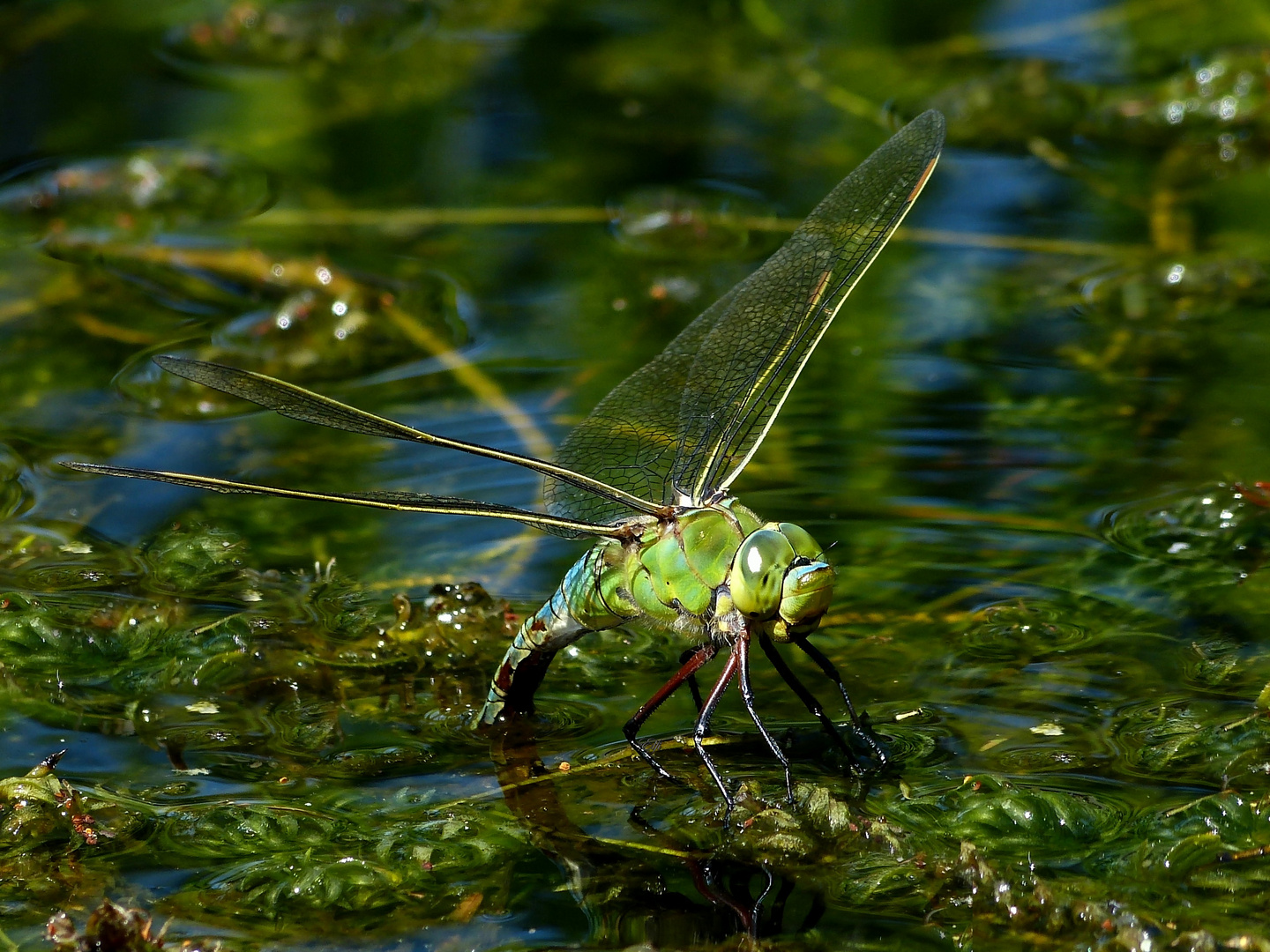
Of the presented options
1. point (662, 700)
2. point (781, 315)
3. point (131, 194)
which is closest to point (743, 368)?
point (781, 315)

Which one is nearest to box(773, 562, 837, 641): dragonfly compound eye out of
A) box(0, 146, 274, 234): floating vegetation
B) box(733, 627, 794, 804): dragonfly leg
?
box(733, 627, 794, 804): dragonfly leg

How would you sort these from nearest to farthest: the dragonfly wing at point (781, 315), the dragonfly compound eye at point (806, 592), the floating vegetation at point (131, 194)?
the dragonfly compound eye at point (806, 592)
the dragonfly wing at point (781, 315)
the floating vegetation at point (131, 194)

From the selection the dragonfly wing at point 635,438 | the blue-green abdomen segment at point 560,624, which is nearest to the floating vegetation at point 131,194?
the dragonfly wing at point 635,438

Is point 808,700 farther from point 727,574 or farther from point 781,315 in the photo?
point 781,315

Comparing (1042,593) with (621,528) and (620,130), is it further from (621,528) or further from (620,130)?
(620,130)

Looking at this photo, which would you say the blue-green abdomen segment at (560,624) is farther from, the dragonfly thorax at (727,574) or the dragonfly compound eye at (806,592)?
the dragonfly compound eye at (806,592)

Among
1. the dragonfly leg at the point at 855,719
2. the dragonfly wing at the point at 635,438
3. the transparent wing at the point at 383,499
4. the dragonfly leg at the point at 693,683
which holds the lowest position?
the dragonfly leg at the point at 693,683
